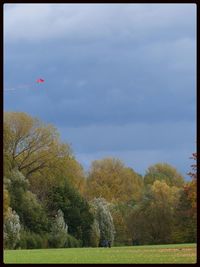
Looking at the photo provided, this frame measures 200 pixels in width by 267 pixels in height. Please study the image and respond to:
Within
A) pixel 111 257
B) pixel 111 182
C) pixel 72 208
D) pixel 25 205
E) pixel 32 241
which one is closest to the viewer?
pixel 111 257

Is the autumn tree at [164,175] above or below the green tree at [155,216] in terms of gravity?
above

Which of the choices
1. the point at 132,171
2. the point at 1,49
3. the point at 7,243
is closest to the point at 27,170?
the point at 7,243

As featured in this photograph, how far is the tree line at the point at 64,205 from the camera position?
52125 millimetres

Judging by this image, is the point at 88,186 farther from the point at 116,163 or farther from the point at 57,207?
the point at 57,207

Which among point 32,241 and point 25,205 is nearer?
point 32,241

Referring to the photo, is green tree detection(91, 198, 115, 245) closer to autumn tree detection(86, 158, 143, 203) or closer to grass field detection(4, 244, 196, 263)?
autumn tree detection(86, 158, 143, 203)

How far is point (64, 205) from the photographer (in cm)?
5484

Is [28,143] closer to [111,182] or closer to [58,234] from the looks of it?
[58,234]

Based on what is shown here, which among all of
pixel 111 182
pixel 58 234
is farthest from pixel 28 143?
pixel 111 182

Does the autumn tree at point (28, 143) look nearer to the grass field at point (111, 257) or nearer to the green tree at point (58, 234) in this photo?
the green tree at point (58, 234)

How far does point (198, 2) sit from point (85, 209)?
34.5 m

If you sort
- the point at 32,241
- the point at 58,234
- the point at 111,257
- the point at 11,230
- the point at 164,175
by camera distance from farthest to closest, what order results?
the point at 164,175 < the point at 58,234 < the point at 32,241 < the point at 11,230 < the point at 111,257

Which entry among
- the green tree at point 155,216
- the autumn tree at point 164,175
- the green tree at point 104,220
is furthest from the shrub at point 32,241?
the autumn tree at point 164,175

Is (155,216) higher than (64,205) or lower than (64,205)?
lower
